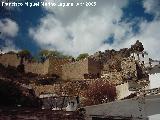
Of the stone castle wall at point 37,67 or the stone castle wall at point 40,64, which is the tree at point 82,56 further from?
the stone castle wall at point 37,67

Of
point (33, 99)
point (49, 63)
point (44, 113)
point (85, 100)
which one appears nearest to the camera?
point (44, 113)

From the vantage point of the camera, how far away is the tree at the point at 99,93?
43.2 m

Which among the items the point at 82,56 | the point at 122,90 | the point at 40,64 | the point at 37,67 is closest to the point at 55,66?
the point at 40,64

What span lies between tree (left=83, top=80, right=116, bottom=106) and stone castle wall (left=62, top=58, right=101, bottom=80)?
7.36m

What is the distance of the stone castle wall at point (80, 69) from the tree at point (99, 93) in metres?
7.36

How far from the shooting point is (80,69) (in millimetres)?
54406

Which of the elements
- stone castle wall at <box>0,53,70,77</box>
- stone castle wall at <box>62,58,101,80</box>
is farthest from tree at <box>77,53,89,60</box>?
stone castle wall at <box>62,58,101,80</box>

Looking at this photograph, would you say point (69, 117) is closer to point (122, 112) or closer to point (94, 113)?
point (94, 113)

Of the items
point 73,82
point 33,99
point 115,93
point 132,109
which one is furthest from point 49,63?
point 132,109

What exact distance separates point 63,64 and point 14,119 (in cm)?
4503

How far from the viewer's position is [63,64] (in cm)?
5853

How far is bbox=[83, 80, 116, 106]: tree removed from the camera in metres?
43.2

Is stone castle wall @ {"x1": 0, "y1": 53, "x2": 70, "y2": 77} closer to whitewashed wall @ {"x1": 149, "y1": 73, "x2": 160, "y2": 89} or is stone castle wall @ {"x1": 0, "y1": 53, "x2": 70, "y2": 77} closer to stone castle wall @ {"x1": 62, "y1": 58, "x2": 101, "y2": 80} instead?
stone castle wall @ {"x1": 62, "y1": 58, "x2": 101, "y2": 80}

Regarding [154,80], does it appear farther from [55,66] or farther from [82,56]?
[82,56]
